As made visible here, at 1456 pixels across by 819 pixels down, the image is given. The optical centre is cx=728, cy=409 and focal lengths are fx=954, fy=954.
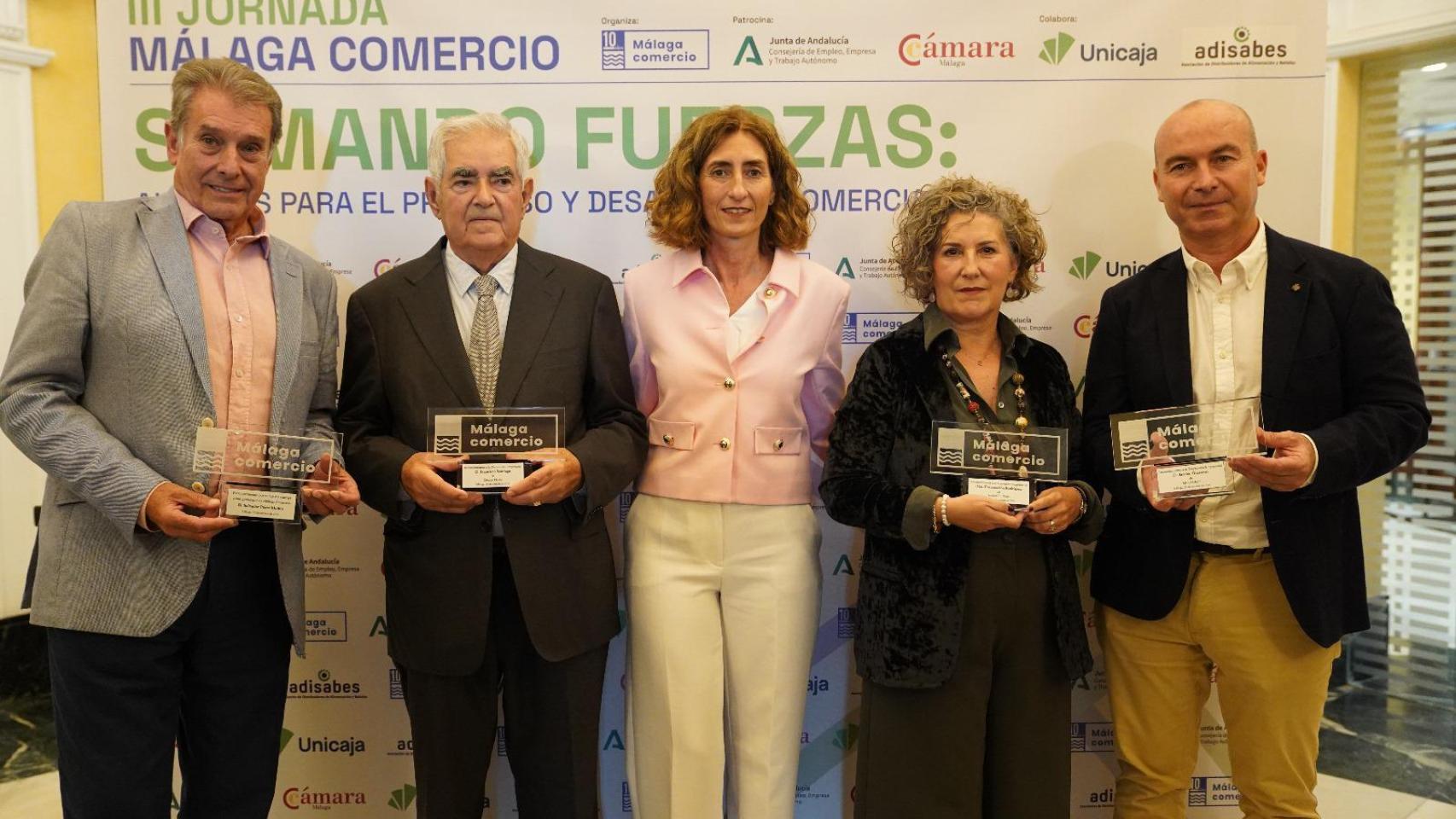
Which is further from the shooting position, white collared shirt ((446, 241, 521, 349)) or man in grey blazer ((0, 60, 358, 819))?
white collared shirt ((446, 241, 521, 349))

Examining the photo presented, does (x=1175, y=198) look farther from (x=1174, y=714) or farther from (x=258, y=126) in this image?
(x=258, y=126)

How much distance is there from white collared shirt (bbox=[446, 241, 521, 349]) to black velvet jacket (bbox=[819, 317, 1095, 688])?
2.84 feet

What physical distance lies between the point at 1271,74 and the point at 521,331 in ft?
8.12

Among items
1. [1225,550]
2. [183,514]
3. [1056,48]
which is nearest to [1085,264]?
[1056,48]

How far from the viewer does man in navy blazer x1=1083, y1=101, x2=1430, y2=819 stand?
228 cm

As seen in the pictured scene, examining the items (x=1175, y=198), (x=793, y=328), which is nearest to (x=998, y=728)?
(x=793, y=328)

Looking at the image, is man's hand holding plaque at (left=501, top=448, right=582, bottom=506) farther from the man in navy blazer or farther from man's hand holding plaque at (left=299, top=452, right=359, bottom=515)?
the man in navy blazer

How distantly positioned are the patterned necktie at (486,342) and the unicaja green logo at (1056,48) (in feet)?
6.18

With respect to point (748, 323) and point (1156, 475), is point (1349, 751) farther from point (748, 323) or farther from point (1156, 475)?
point (748, 323)

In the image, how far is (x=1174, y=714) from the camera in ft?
8.02

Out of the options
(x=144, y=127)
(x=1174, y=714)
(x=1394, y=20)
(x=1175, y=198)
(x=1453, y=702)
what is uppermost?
(x=1394, y=20)

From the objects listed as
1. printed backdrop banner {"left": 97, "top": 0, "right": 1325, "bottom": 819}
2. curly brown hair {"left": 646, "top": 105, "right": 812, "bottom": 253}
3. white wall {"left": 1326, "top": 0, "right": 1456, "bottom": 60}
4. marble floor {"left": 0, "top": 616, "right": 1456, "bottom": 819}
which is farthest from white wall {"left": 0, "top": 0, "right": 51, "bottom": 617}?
white wall {"left": 1326, "top": 0, "right": 1456, "bottom": 60}

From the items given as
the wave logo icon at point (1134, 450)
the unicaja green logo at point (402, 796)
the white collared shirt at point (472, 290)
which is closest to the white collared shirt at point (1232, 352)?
the wave logo icon at point (1134, 450)

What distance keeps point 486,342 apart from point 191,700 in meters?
1.05
